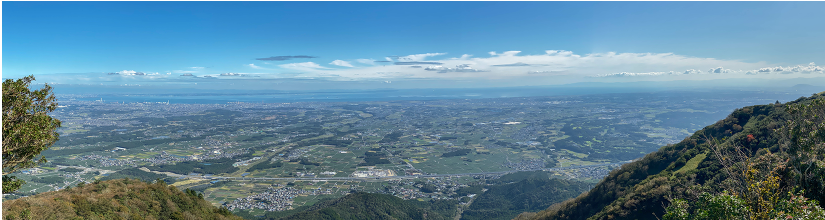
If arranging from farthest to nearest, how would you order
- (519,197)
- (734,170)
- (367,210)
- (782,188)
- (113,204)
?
(519,197) → (367,210) → (113,204) → (734,170) → (782,188)


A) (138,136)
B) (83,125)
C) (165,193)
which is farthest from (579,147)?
(83,125)

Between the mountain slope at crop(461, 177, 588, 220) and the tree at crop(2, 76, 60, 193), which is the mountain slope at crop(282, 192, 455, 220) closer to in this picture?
the mountain slope at crop(461, 177, 588, 220)

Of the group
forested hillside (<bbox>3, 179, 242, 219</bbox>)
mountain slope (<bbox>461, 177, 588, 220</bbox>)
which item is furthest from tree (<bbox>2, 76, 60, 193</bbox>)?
mountain slope (<bbox>461, 177, 588, 220</bbox>)

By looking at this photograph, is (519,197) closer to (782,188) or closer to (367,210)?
(367,210)

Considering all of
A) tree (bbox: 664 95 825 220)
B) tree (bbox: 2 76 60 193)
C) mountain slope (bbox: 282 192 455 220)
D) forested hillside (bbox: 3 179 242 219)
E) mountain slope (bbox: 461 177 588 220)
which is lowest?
mountain slope (bbox: 461 177 588 220)

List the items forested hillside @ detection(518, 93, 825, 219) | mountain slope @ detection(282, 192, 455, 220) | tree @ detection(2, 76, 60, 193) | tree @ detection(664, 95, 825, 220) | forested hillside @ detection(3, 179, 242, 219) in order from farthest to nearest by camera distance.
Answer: mountain slope @ detection(282, 192, 455, 220) < forested hillside @ detection(3, 179, 242, 219) < tree @ detection(2, 76, 60, 193) < forested hillside @ detection(518, 93, 825, 219) < tree @ detection(664, 95, 825, 220)

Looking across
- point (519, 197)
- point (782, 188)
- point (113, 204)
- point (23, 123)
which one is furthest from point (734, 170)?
point (519, 197)

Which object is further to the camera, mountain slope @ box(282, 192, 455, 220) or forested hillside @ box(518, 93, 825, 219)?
mountain slope @ box(282, 192, 455, 220)
